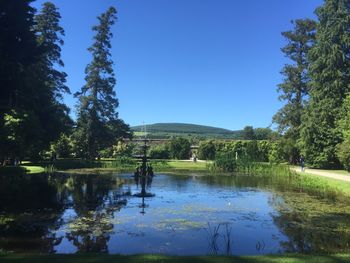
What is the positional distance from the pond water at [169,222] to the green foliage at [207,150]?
154ft

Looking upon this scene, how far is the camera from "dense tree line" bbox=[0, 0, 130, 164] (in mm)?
19281

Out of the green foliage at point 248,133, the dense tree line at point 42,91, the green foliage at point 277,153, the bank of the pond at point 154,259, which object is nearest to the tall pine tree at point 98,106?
Answer: the dense tree line at point 42,91

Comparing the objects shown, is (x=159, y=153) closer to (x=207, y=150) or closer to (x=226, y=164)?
(x=207, y=150)

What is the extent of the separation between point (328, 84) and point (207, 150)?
3288 centimetres

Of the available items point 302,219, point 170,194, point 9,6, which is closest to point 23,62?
point 9,6

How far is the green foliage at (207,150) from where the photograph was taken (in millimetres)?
69750

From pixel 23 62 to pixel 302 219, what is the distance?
47.4 feet

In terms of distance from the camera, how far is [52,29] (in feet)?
157

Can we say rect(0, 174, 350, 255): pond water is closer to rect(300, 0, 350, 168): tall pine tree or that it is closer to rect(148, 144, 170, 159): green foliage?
rect(300, 0, 350, 168): tall pine tree

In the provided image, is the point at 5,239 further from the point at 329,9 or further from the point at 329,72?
the point at 329,9

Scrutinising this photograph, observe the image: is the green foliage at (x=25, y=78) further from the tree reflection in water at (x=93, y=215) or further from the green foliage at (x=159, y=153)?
the green foliage at (x=159, y=153)

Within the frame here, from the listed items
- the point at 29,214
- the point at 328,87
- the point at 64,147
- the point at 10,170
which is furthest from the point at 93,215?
the point at 64,147

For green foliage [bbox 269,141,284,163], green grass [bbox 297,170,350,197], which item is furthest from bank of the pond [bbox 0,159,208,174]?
green grass [bbox 297,170,350,197]

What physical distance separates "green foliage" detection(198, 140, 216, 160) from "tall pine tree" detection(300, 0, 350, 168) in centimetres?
2869
